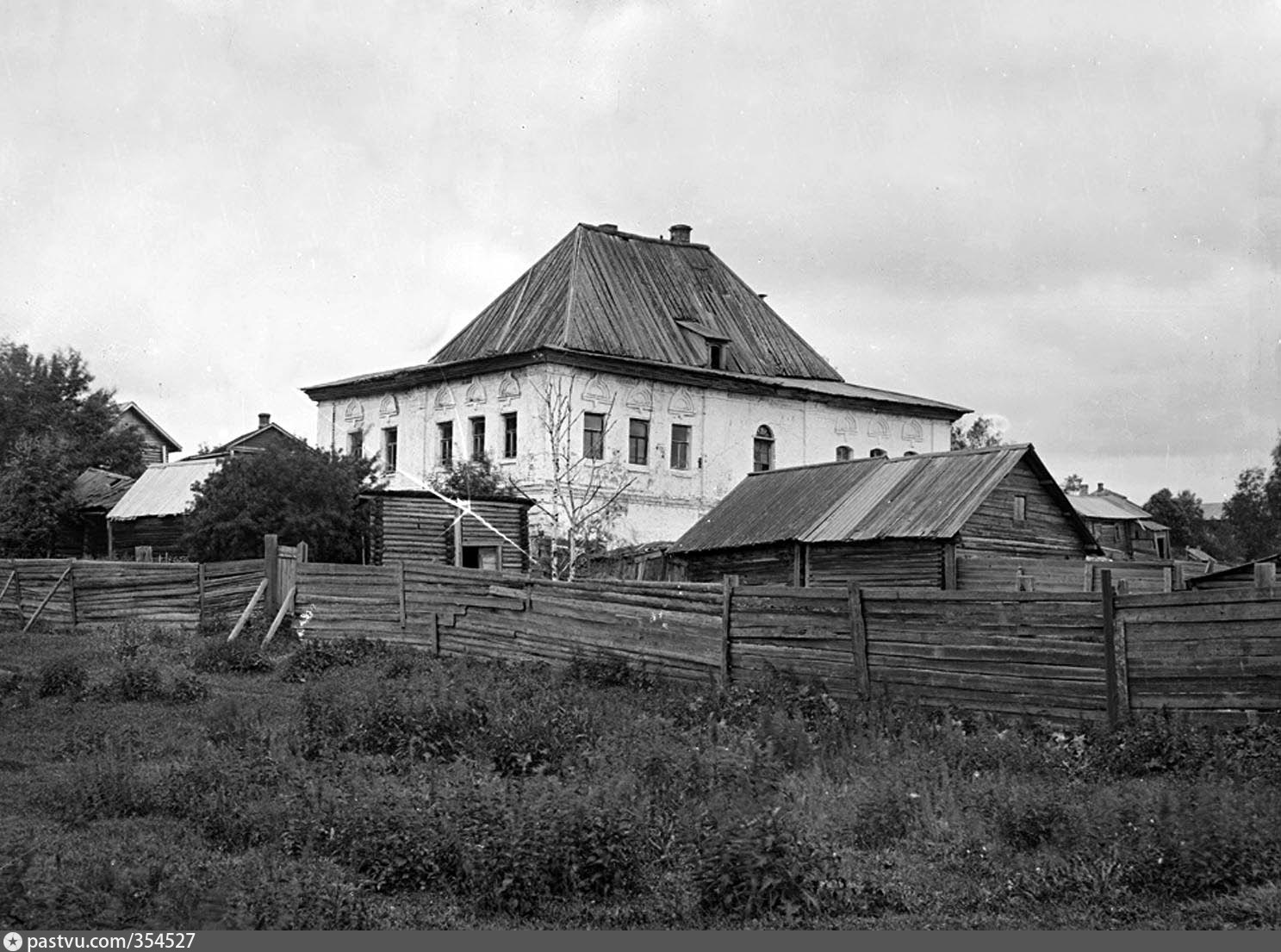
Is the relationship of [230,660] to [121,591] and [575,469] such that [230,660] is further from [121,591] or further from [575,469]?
[575,469]

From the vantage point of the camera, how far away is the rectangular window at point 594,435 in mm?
50844

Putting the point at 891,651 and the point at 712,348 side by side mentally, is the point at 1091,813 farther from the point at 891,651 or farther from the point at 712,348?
the point at 712,348

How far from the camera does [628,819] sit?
10.9 meters

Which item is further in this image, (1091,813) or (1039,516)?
(1039,516)

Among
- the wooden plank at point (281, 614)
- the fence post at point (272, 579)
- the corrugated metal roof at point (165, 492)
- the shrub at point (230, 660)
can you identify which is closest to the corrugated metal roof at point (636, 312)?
the corrugated metal roof at point (165, 492)

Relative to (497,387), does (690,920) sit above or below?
below

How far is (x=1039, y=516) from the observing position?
3553cm

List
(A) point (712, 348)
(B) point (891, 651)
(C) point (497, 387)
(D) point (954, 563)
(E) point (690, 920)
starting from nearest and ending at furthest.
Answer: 1. (E) point (690, 920)
2. (B) point (891, 651)
3. (D) point (954, 563)
4. (C) point (497, 387)
5. (A) point (712, 348)

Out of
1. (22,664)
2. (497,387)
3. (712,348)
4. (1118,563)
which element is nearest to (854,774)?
(22,664)

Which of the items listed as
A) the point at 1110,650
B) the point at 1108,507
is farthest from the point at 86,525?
the point at 1108,507

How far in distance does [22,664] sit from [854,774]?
15.9m

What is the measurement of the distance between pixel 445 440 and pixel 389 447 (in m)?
3.25

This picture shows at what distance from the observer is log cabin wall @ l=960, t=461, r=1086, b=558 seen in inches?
1334

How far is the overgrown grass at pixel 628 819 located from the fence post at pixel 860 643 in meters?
0.47
